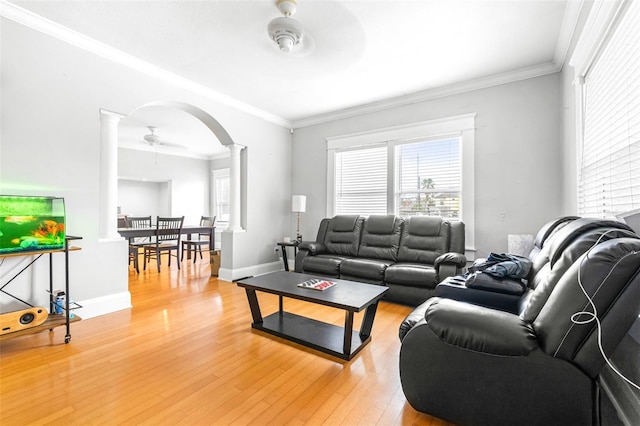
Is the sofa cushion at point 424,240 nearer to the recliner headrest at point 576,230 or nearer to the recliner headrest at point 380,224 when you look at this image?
the recliner headrest at point 380,224

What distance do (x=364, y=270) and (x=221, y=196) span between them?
240 inches

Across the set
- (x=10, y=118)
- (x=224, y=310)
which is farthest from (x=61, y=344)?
(x=10, y=118)

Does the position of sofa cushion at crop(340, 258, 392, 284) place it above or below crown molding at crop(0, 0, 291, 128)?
below

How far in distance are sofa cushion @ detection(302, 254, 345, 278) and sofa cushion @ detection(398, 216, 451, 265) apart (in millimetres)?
859

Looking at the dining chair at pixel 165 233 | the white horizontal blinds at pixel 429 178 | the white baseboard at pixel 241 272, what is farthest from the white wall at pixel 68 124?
the white horizontal blinds at pixel 429 178

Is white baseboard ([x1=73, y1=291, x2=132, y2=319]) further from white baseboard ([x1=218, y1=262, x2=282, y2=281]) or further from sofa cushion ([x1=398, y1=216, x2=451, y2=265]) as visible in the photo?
Result: sofa cushion ([x1=398, y1=216, x2=451, y2=265])

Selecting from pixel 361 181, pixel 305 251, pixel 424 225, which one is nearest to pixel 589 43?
pixel 424 225

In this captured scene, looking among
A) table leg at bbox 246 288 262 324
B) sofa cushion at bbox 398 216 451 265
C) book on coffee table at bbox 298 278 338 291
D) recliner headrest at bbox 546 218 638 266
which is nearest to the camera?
recliner headrest at bbox 546 218 638 266

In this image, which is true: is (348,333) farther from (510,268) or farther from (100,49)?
(100,49)

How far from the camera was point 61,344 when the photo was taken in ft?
7.66

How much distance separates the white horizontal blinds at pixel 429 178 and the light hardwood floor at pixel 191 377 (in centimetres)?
195

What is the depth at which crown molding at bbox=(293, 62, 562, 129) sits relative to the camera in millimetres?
3403

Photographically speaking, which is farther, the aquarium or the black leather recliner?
the aquarium

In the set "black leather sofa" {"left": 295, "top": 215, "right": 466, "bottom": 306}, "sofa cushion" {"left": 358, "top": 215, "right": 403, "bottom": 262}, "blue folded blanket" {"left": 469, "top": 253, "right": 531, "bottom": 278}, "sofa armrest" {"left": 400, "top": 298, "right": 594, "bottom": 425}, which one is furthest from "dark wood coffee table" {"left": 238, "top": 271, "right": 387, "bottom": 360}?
"sofa cushion" {"left": 358, "top": 215, "right": 403, "bottom": 262}
